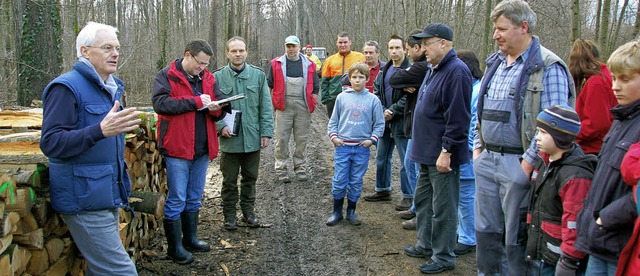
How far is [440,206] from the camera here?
4.12 m

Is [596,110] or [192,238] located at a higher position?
[596,110]

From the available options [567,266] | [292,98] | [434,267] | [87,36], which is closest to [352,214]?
[434,267]

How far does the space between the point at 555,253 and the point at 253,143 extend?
344cm

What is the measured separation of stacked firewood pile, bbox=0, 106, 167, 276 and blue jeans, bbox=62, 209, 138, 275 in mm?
200

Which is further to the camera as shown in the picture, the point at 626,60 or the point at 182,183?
the point at 182,183

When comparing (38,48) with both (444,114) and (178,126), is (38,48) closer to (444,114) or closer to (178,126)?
(178,126)

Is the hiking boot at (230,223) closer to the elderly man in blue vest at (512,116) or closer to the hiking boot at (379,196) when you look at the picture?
the hiking boot at (379,196)

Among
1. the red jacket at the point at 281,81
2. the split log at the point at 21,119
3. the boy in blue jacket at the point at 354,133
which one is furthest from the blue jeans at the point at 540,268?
the red jacket at the point at 281,81

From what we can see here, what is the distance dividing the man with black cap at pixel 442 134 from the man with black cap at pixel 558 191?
37.8 inches

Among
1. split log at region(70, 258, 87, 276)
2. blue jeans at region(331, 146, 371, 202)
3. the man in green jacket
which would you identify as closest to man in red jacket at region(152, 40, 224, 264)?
the man in green jacket

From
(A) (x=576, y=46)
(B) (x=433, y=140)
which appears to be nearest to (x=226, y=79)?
(B) (x=433, y=140)

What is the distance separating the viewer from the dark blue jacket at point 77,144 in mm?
2697

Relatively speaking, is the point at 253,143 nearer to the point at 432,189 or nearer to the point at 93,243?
the point at 432,189

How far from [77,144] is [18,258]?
724mm
